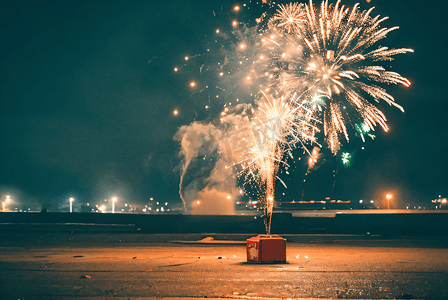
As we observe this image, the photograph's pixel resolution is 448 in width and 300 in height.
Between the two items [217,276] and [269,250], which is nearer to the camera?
[217,276]

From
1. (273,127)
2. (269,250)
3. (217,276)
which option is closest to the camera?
(217,276)

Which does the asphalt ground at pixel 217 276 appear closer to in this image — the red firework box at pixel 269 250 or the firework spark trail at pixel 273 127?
the red firework box at pixel 269 250

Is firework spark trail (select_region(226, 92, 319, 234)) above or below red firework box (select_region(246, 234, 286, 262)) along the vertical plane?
above

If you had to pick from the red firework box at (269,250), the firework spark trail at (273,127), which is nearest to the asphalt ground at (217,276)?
the red firework box at (269,250)

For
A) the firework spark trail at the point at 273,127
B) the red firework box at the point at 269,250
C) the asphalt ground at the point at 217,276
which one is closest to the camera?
the asphalt ground at the point at 217,276

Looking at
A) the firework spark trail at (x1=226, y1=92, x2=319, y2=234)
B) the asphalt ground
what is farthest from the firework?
the asphalt ground

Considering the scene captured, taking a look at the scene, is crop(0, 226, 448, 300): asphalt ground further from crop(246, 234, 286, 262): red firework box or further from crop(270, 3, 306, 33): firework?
crop(270, 3, 306, 33): firework

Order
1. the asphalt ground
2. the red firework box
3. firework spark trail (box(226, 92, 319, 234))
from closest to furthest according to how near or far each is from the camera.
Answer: the asphalt ground < the red firework box < firework spark trail (box(226, 92, 319, 234))

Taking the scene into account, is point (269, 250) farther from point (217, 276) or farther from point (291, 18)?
point (291, 18)

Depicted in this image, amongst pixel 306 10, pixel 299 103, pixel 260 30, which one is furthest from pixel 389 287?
pixel 260 30

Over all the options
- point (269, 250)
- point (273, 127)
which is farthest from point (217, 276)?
point (273, 127)

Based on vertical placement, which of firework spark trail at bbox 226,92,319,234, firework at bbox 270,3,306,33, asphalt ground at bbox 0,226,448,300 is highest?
firework at bbox 270,3,306,33

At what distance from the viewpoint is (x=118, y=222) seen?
2814 cm

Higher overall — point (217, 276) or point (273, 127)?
point (273, 127)
